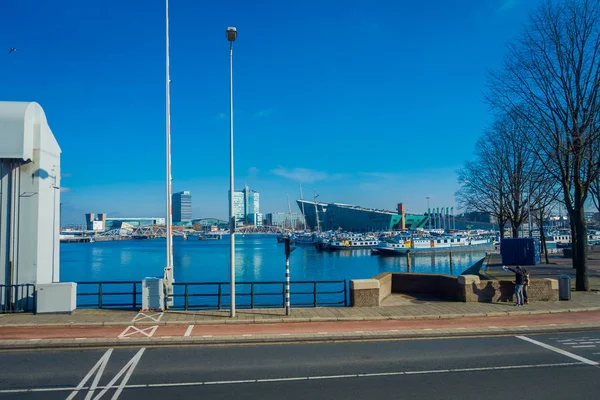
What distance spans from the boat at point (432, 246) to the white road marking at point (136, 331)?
83770 mm

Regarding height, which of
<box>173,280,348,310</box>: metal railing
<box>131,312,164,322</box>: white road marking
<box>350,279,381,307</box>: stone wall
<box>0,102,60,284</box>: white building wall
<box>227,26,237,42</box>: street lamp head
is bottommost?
<box>173,280,348,310</box>: metal railing

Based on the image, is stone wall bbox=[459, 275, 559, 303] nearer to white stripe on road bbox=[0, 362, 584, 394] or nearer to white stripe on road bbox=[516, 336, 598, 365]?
white stripe on road bbox=[516, 336, 598, 365]

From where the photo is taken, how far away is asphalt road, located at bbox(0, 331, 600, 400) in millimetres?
8078

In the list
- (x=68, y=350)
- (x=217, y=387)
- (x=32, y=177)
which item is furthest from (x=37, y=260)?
(x=217, y=387)

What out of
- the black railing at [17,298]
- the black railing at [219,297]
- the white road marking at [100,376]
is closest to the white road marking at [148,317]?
the black railing at [219,297]

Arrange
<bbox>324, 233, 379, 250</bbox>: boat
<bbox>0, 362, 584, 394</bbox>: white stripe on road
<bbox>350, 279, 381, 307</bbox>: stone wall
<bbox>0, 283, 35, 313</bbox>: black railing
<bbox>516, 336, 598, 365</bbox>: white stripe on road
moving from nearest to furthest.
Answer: <bbox>0, 362, 584, 394</bbox>: white stripe on road → <bbox>516, 336, 598, 365</bbox>: white stripe on road → <bbox>0, 283, 35, 313</bbox>: black railing → <bbox>350, 279, 381, 307</bbox>: stone wall → <bbox>324, 233, 379, 250</bbox>: boat

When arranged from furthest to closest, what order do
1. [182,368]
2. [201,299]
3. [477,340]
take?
1. [201,299]
2. [477,340]
3. [182,368]

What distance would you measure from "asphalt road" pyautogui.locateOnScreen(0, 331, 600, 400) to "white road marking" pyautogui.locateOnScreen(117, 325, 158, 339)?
129 cm

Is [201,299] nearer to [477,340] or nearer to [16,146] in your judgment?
[16,146]

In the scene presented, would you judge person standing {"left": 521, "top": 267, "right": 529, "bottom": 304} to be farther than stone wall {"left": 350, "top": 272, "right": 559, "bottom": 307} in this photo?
Yes

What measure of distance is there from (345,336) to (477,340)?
3.68m

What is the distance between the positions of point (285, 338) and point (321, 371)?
3.08 m

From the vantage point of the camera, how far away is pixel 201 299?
3353 cm

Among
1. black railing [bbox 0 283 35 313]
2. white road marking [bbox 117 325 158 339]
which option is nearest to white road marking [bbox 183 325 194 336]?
white road marking [bbox 117 325 158 339]
